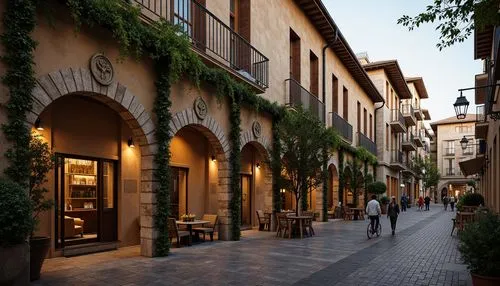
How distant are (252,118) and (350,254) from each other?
566 cm

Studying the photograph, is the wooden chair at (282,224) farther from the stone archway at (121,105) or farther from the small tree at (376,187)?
the small tree at (376,187)

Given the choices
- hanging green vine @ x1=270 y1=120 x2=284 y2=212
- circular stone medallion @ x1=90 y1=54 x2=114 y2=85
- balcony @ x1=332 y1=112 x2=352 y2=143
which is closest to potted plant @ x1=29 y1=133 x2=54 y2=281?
circular stone medallion @ x1=90 y1=54 x2=114 y2=85

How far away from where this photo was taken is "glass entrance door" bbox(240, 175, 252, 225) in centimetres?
1671

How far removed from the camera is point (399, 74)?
35812mm

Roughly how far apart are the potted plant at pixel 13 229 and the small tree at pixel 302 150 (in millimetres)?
8972

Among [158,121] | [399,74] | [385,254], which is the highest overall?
[399,74]

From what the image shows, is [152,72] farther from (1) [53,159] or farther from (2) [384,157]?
(2) [384,157]

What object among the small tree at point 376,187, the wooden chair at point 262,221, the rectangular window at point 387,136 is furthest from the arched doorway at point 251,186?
the rectangular window at point 387,136

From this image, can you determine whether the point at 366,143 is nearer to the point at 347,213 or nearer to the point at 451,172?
the point at 347,213

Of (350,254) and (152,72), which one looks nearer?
(152,72)

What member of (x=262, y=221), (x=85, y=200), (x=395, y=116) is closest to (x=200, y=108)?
(x=85, y=200)

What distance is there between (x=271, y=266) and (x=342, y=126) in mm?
15992

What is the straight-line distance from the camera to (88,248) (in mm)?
9969

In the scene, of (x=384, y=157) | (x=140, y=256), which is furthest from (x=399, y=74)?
(x=140, y=256)
